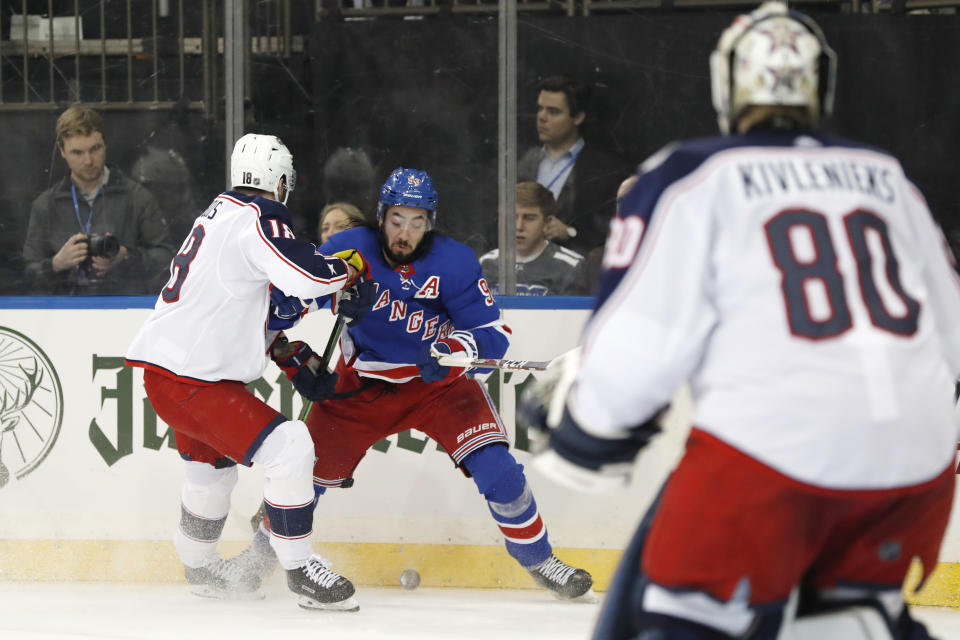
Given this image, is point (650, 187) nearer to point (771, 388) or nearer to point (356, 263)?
point (771, 388)

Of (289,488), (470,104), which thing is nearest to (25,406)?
(289,488)

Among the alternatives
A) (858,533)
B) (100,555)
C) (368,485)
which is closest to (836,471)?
(858,533)

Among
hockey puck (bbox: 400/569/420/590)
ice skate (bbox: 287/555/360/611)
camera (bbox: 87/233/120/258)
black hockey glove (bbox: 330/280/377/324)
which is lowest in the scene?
hockey puck (bbox: 400/569/420/590)

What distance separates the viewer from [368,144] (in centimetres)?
413

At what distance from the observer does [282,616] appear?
125 inches

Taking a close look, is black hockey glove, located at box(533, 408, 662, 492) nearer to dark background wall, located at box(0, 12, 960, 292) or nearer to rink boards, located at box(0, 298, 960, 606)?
rink boards, located at box(0, 298, 960, 606)

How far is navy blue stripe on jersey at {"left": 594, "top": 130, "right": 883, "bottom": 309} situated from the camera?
4.57ft

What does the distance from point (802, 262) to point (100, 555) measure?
9.73 ft

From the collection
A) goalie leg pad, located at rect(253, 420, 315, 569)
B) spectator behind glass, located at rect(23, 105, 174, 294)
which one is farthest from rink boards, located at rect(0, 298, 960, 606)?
goalie leg pad, located at rect(253, 420, 315, 569)

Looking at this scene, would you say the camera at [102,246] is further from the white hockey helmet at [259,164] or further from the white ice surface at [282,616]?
the white ice surface at [282,616]

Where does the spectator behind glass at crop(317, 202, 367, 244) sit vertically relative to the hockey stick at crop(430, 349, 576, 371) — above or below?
above

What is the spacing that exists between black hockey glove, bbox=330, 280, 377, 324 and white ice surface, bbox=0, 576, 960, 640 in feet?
2.62

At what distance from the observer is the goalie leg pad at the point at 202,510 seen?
11.2 feet

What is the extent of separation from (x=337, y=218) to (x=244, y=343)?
99 cm
